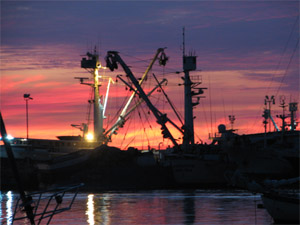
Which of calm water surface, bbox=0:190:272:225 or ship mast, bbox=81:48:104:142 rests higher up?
ship mast, bbox=81:48:104:142

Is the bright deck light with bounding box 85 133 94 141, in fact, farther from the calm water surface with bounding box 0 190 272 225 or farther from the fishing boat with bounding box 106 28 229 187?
the calm water surface with bounding box 0 190 272 225

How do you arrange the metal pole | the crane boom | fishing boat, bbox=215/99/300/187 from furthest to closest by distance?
the crane boom, fishing boat, bbox=215/99/300/187, the metal pole

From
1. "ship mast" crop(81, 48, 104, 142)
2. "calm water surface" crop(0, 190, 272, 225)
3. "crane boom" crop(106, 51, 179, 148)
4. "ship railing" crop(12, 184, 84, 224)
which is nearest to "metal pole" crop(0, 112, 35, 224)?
"ship railing" crop(12, 184, 84, 224)

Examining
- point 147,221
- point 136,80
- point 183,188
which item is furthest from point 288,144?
point 147,221

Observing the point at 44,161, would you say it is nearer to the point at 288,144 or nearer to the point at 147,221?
the point at 288,144

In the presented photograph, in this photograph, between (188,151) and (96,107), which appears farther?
(96,107)

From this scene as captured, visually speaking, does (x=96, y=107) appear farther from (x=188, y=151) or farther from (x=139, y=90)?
(x=188, y=151)

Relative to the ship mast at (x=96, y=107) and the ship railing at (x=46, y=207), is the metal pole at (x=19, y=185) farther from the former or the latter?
the ship mast at (x=96, y=107)

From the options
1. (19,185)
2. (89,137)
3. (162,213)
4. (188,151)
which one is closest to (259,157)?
(188,151)

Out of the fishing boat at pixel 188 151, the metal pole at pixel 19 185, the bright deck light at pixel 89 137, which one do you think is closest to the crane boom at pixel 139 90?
the fishing boat at pixel 188 151

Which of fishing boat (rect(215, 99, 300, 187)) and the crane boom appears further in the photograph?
the crane boom

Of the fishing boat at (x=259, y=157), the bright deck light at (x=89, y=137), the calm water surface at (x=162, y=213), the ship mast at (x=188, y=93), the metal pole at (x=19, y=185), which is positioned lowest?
the calm water surface at (x=162, y=213)

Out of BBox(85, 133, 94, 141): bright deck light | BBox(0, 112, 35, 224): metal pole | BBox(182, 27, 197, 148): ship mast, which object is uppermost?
BBox(182, 27, 197, 148): ship mast

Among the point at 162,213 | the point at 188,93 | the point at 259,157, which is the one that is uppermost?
the point at 188,93
